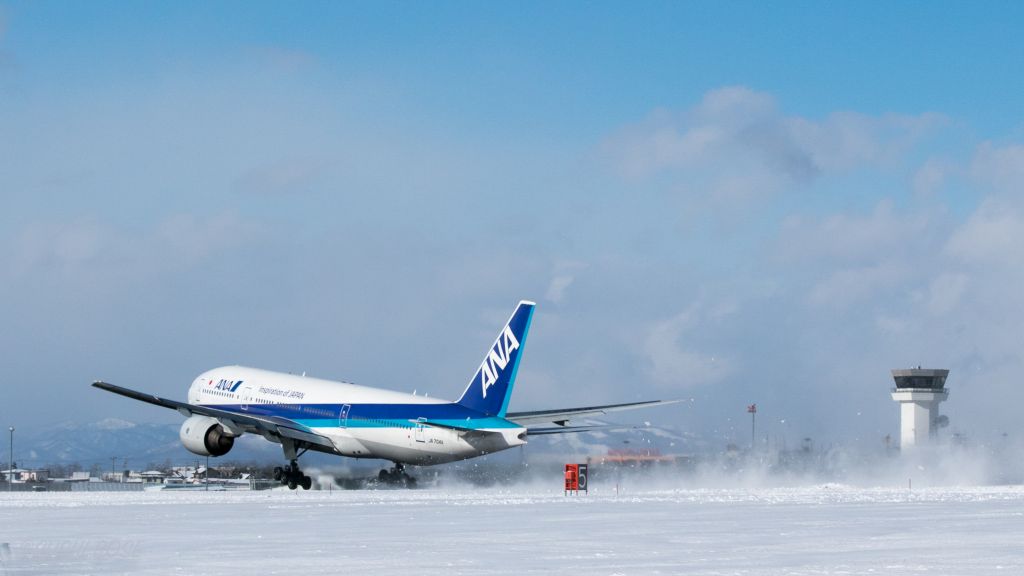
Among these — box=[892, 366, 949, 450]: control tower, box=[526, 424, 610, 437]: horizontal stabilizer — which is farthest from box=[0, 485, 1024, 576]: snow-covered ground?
box=[892, 366, 949, 450]: control tower

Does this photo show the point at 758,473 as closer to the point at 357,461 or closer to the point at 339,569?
the point at 357,461

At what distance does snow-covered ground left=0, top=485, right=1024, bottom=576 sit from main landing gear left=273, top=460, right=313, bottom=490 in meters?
16.6

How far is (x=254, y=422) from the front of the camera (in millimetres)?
60031

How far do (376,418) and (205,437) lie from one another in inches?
325

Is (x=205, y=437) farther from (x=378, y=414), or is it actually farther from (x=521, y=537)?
(x=521, y=537)

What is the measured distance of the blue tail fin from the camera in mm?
56594

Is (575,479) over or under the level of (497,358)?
under

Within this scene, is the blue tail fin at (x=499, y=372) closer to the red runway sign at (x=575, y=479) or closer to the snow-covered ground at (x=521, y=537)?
the red runway sign at (x=575, y=479)

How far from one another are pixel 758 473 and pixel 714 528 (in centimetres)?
4006

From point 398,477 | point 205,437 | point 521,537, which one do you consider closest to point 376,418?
point 398,477

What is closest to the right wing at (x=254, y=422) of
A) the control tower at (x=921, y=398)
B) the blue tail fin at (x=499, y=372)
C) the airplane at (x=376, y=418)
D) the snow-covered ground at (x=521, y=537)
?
the airplane at (x=376, y=418)

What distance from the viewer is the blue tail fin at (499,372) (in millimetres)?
56594

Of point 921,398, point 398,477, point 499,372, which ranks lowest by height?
point 398,477

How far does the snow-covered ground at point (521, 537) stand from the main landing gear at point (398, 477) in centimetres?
1715
